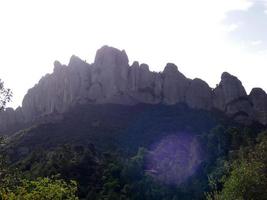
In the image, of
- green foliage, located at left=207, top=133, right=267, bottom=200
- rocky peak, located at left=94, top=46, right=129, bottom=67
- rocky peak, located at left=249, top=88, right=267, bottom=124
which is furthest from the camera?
rocky peak, located at left=94, top=46, right=129, bottom=67

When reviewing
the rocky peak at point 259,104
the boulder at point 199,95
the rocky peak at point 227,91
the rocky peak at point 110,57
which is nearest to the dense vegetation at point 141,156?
the boulder at point 199,95

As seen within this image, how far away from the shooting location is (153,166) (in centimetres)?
9731

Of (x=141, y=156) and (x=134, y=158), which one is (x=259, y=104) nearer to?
(x=141, y=156)

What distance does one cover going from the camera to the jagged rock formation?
528 ft

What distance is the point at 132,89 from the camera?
168500 mm

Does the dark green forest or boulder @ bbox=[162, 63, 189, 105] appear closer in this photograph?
the dark green forest

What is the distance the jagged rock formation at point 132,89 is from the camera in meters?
161

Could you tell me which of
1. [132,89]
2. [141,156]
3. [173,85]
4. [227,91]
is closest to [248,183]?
[141,156]

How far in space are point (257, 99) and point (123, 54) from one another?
48.6 meters

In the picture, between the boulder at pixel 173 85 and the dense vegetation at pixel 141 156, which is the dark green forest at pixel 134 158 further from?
the boulder at pixel 173 85

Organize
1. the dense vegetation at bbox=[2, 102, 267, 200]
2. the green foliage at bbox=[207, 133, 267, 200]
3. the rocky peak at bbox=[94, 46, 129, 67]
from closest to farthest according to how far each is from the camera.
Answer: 1. the green foliage at bbox=[207, 133, 267, 200]
2. the dense vegetation at bbox=[2, 102, 267, 200]
3. the rocky peak at bbox=[94, 46, 129, 67]

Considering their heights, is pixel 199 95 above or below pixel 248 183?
above

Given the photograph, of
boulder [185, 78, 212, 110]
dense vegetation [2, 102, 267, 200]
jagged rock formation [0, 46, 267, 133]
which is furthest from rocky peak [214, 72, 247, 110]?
dense vegetation [2, 102, 267, 200]

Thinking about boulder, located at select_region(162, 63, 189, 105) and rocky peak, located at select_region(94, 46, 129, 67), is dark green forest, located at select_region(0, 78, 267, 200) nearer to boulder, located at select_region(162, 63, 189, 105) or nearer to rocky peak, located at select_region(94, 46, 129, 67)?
boulder, located at select_region(162, 63, 189, 105)
